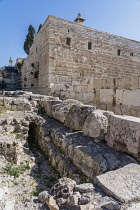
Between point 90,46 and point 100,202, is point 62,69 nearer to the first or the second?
point 90,46

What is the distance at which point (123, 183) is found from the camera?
1.73 metres

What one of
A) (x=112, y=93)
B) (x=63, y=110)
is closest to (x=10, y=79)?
(x=112, y=93)

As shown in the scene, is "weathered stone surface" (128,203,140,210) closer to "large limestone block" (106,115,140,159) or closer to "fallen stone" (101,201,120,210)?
"fallen stone" (101,201,120,210)

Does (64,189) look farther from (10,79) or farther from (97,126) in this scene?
(10,79)

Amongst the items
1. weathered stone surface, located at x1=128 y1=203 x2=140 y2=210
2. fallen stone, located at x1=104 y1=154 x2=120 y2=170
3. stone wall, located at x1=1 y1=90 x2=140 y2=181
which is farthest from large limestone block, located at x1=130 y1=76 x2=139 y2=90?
weathered stone surface, located at x1=128 y1=203 x2=140 y2=210

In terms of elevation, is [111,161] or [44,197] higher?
[111,161]

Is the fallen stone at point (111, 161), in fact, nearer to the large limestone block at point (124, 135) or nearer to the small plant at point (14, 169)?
the large limestone block at point (124, 135)

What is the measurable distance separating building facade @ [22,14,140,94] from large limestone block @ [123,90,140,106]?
21.4ft

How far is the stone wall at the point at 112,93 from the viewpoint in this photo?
209 inches

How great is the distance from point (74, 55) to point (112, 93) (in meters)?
7.10

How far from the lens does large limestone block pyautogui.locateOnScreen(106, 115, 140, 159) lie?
7.49 ft

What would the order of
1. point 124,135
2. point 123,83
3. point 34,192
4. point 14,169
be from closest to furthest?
point 124,135 < point 34,192 < point 14,169 < point 123,83

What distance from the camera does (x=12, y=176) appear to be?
282 cm

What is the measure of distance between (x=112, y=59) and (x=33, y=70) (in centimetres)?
756
